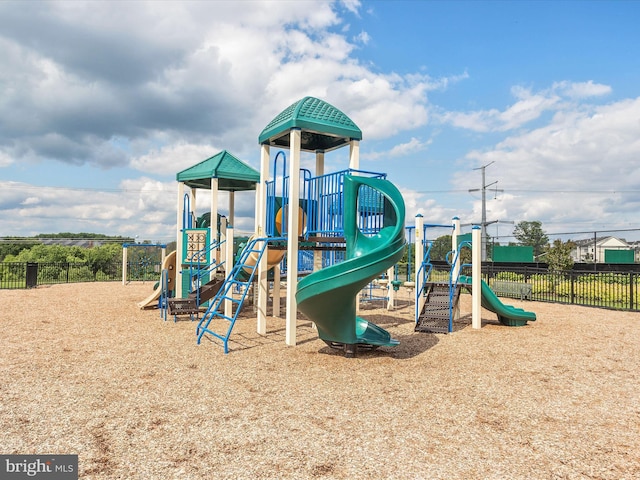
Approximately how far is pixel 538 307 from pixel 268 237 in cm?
1073

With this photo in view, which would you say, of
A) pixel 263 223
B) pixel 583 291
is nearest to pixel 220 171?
pixel 263 223

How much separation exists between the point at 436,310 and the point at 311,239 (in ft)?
13.3

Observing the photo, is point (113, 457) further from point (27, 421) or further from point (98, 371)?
point (98, 371)

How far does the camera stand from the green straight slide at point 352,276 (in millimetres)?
6379

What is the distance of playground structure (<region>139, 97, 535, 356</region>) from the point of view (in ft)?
22.0

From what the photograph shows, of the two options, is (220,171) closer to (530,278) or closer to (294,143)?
(294,143)

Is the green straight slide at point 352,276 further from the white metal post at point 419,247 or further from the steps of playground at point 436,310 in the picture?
the white metal post at point 419,247

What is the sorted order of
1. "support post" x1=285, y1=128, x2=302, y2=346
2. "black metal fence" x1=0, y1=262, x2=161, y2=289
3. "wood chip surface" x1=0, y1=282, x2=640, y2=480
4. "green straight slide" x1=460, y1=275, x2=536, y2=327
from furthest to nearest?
"black metal fence" x1=0, y1=262, x2=161, y2=289
"green straight slide" x1=460, y1=275, x2=536, y2=327
"support post" x1=285, y1=128, x2=302, y2=346
"wood chip surface" x1=0, y1=282, x2=640, y2=480

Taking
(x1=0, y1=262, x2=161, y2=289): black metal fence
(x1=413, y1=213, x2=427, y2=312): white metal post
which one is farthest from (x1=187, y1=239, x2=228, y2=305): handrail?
(x1=0, y1=262, x2=161, y2=289): black metal fence

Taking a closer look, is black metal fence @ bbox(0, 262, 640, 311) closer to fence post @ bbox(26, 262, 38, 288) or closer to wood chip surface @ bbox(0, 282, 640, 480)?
fence post @ bbox(26, 262, 38, 288)

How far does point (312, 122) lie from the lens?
8414mm

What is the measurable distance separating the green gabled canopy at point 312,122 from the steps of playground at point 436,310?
4.59 meters

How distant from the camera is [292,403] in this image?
16.4 ft

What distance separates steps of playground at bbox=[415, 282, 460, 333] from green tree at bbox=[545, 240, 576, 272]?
13379mm
